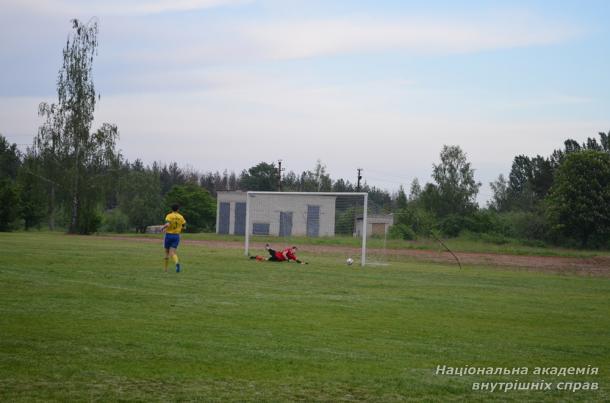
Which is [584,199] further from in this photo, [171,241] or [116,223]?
[116,223]

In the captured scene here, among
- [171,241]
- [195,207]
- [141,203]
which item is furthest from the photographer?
[195,207]

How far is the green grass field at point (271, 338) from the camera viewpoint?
23.6ft

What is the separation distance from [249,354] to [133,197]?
71.9m

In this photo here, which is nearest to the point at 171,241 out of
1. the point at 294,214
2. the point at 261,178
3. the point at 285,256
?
the point at 285,256

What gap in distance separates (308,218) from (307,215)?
0.54ft

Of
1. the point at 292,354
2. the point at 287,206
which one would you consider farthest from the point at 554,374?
the point at 287,206

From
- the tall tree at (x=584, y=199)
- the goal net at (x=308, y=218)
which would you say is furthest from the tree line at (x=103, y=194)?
the goal net at (x=308, y=218)

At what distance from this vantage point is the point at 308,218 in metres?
33.1

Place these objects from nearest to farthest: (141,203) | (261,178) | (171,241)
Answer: (171,241), (141,203), (261,178)

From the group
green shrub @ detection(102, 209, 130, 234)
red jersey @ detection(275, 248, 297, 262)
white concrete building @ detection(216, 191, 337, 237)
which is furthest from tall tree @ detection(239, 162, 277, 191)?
red jersey @ detection(275, 248, 297, 262)

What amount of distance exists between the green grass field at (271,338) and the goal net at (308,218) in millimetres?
13557

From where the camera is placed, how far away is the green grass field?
7.19 metres

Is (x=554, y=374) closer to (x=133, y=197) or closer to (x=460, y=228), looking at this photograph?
(x=460, y=228)

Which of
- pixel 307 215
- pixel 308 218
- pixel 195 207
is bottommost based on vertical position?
pixel 308 218
